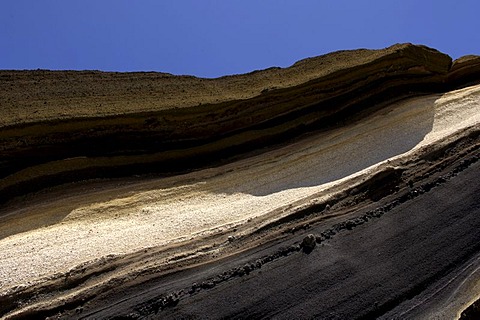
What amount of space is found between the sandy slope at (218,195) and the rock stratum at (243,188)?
0.02 meters

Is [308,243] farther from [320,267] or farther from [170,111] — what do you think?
[170,111]

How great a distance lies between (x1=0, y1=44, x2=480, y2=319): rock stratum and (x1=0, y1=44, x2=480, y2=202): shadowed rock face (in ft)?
0.07

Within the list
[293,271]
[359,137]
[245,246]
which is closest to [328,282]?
[293,271]

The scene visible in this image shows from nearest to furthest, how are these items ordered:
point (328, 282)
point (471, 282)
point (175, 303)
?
1. point (175, 303)
2. point (328, 282)
3. point (471, 282)

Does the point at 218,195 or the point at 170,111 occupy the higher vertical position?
the point at 170,111

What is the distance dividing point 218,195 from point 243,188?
0.33m

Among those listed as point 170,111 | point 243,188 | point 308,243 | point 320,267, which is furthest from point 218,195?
point 320,267

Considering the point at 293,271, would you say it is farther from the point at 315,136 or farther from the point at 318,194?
the point at 315,136

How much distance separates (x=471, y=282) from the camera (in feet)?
16.4

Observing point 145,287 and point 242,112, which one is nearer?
point 145,287

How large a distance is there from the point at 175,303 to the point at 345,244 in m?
1.78

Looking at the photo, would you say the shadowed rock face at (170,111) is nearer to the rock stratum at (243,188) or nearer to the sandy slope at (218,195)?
the rock stratum at (243,188)

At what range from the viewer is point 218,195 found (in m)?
6.20

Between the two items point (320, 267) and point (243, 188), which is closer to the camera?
point (320, 267)
